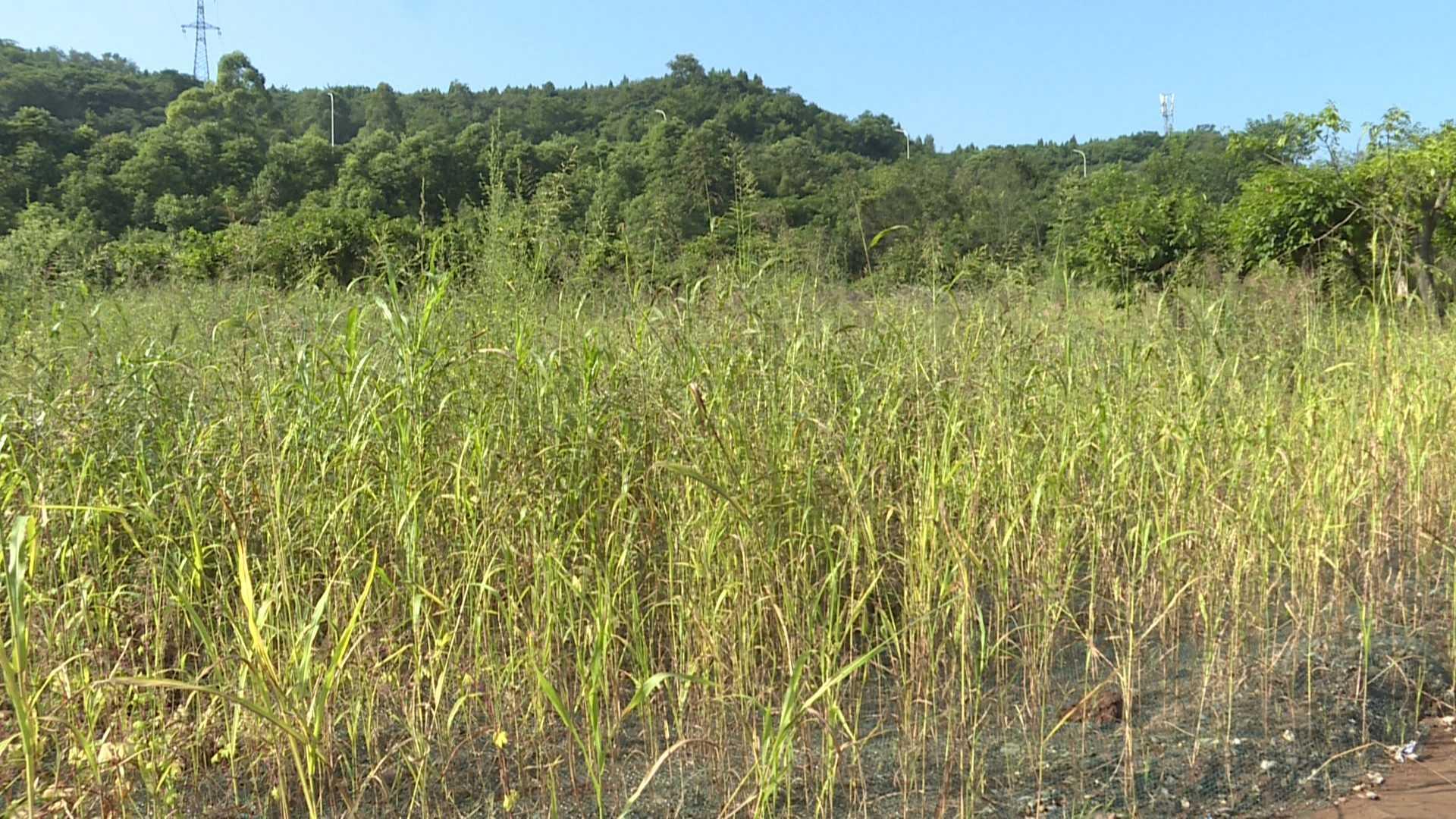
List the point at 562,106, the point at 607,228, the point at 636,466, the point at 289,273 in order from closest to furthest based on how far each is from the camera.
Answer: the point at 636,466
the point at 607,228
the point at 289,273
the point at 562,106

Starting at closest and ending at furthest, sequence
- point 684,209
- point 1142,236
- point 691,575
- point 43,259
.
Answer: point 691,575
point 684,209
point 43,259
point 1142,236

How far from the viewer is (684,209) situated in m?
3.90

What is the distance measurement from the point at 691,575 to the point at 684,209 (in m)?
2.02

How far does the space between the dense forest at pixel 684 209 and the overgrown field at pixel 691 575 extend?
68cm

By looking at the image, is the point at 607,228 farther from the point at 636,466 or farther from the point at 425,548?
the point at 425,548

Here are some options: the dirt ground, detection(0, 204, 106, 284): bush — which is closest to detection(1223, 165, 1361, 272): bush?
the dirt ground

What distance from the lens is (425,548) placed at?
2.32 meters

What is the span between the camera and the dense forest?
3.81 metres

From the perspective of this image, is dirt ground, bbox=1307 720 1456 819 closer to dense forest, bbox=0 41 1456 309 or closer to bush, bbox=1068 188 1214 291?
dense forest, bbox=0 41 1456 309

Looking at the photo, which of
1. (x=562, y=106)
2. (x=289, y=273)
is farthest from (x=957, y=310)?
(x=562, y=106)

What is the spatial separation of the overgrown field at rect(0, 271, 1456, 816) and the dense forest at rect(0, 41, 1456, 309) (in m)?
0.68

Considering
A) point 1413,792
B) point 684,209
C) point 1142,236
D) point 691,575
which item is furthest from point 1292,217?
point 691,575

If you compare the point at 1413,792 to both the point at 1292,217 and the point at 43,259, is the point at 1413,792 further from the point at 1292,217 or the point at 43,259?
the point at 1292,217

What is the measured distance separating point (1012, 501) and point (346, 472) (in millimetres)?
1758
